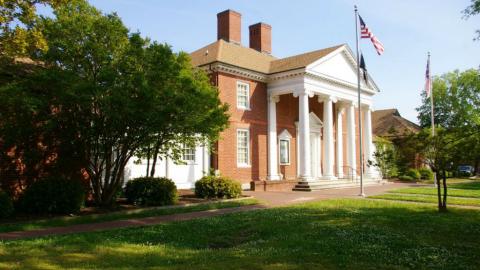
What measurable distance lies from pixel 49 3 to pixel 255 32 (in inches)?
888

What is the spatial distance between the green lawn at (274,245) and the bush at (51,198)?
3.19 m

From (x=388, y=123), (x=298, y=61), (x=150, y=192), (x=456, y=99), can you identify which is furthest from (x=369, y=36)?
(x=456, y=99)

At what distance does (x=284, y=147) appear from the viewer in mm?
26984

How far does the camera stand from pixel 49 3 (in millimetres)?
10406

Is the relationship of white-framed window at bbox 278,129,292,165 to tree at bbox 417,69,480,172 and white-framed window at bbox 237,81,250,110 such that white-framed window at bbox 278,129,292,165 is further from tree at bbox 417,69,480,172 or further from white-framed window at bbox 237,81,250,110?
tree at bbox 417,69,480,172

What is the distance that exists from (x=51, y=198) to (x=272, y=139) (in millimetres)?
14807

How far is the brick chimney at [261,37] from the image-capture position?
31406 millimetres

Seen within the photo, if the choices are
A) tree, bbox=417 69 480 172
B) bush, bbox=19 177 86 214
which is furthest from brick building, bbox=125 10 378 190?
tree, bbox=417 69 480 172

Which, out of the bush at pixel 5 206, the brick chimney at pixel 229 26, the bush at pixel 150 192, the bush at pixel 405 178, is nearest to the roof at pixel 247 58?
the brick chimney at pixel 229 26

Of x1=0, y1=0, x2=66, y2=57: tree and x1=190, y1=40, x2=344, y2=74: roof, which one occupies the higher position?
x1=190, y1=40, x2=344, y2=74: roof

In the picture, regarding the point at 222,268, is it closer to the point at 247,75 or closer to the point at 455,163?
the point at 455,163

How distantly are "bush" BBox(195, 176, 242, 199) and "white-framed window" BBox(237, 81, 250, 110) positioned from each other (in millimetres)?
6777

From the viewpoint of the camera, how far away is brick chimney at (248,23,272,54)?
31406 mm

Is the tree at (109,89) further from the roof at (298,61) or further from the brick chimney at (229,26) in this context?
the brick chimney at (229,26)
